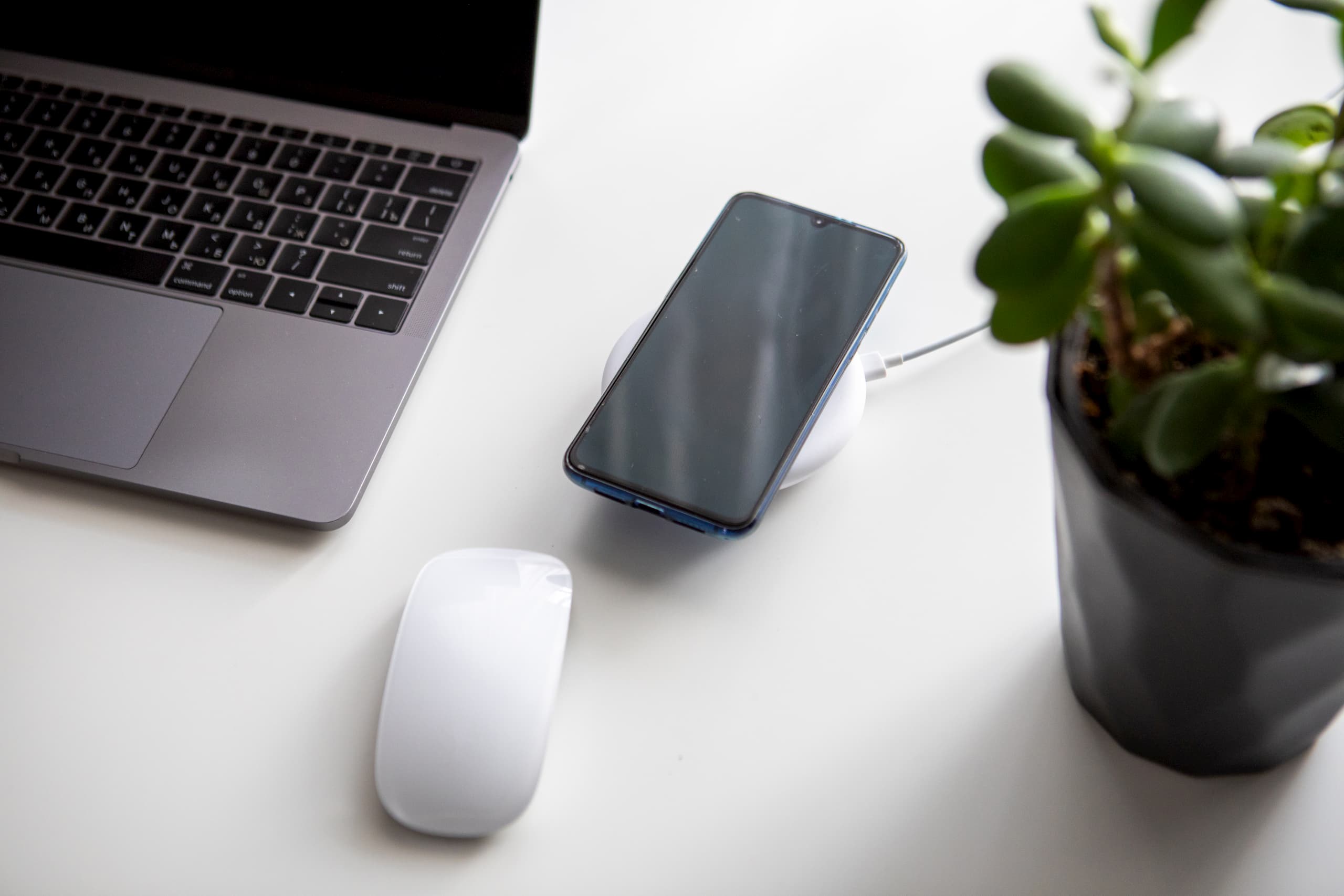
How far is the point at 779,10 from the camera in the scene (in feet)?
2.30

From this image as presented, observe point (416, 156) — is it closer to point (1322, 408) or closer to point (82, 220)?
point (82, 220)

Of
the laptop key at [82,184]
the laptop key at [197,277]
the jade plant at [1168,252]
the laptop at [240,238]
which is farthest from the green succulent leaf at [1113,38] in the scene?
the laptop key at [82,184]

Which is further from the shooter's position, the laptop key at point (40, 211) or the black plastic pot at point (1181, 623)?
the laptop key at point (40, 211)

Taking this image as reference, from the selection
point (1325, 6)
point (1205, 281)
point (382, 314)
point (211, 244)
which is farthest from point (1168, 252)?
point (211, 244)

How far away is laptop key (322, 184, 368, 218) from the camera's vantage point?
0.58 metres

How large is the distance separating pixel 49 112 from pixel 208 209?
0.49 ft

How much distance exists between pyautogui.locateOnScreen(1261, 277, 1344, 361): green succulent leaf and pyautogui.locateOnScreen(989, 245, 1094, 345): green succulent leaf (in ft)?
0.14

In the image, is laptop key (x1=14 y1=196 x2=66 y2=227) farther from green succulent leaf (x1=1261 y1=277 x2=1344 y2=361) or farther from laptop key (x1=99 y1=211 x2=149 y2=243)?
green succulent leaf (x1=1261 y1=277 x2=1344 y2=361)

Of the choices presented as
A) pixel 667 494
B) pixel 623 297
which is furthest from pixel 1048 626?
pixel 623 297

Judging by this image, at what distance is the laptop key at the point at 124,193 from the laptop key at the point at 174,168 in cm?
1

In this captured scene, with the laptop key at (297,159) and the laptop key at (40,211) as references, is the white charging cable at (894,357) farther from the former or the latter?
the laptop key at (40,211)

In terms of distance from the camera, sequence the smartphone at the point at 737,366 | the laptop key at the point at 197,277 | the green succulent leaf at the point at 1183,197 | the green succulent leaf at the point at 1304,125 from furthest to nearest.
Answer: the laptop key at the point at 197,277 < the smartphone at the point at 737,366 < the green succulent leaf at the point at 1304,125 < the green succulent leaf at the point at 1183,197

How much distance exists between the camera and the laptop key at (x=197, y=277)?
56 centimetres

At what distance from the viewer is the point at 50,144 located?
2.04ft
